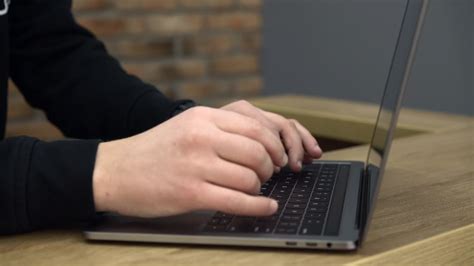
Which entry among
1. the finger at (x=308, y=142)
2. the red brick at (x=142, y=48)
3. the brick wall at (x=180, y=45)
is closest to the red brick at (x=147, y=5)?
the brick wall at (x=180, y=45)

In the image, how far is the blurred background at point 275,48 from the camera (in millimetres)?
2123

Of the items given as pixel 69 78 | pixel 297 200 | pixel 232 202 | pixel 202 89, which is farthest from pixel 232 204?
pixel 202 89

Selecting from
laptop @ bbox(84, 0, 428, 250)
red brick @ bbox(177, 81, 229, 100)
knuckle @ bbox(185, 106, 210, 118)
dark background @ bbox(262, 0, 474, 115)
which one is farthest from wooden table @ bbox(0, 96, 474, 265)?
red brick @ bbox(177, 81, 229, 100)

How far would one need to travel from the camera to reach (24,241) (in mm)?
713

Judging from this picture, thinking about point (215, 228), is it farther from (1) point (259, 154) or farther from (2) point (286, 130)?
(2) point (286, 130)

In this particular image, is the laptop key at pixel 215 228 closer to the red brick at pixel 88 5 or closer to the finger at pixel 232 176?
the finger at pixel 232 176

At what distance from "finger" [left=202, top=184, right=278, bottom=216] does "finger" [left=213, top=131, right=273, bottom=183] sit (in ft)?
0.09

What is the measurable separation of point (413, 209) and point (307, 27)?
1.81 meters

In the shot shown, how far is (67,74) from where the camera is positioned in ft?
4.12

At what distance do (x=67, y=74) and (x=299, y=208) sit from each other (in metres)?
0.64

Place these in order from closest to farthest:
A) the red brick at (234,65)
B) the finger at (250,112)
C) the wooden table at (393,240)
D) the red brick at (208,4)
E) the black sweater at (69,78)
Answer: the wooden table at (393,240)
the finger at (250,112)
the black sweater at (69,78)
the red brick at (208,4)
the red brick at (234,65)

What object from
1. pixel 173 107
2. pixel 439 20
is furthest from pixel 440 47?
pixel 173 107

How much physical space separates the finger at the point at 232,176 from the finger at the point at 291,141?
0.69 ft

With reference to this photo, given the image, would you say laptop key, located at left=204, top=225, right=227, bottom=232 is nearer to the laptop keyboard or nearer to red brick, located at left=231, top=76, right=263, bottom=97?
the laptop keyboard
